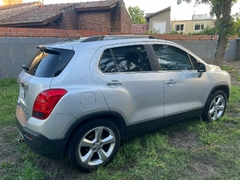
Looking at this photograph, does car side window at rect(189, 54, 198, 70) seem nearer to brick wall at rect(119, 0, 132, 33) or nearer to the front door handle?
the front door handle

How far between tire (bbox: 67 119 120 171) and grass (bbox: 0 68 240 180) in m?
0.14

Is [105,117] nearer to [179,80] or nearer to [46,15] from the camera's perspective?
[179,80]

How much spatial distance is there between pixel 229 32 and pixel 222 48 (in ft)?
3.13

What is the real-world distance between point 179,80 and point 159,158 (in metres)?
1.28

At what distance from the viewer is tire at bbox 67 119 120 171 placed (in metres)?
2.50

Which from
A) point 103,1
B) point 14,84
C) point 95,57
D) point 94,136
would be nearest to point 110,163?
point 94,136

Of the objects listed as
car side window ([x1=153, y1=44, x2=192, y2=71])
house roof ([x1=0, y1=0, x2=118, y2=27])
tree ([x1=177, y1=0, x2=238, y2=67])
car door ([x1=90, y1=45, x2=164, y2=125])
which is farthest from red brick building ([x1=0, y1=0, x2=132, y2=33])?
car door ([x1=90, y1=45, x2=164, y2=125])

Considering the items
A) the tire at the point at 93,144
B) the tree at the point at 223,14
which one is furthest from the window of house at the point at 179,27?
the tire at the point at 93,144

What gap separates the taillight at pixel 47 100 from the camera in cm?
229

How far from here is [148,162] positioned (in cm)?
286

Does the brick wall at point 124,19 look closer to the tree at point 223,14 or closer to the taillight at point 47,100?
the tree at point 223,14

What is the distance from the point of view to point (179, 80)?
3.38 m

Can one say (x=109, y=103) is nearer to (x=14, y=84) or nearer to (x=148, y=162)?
(x=148, y=162)

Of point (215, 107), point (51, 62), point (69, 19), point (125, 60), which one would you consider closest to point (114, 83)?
point (125, 60)
